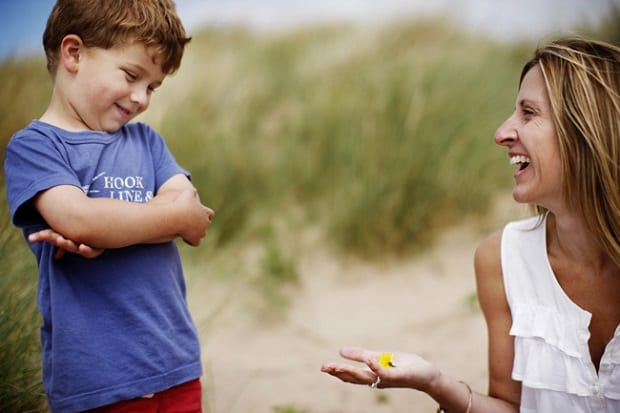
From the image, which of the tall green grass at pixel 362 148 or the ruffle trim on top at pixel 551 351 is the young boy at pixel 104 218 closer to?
the ruffle trim on top at pixel 551 351

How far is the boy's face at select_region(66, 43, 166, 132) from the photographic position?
1.68 meters

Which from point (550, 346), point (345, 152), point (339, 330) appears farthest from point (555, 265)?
point (345, 152)

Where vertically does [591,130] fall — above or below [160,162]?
above

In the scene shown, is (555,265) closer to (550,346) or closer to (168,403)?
(550,346)

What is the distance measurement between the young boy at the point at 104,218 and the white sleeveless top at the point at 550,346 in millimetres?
1014

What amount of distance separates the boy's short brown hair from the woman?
37.8 inches

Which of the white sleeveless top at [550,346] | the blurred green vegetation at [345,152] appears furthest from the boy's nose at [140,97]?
the blurred green vegetation at [345,152]

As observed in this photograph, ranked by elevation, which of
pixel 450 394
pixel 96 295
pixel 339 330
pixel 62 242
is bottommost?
pixel 339 330

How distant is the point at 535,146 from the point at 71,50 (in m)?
1.30

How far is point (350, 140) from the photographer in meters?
4.55

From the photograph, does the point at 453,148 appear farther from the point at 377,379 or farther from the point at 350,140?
the point at 377,379

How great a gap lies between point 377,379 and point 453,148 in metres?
2.73

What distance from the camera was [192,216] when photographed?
5.65 ft

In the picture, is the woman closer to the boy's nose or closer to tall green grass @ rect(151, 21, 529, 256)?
the boy's nose
